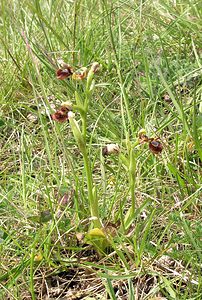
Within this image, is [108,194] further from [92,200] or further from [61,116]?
[61,116]

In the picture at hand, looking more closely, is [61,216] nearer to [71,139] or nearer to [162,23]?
[71,139]

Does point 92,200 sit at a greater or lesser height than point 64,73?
lesser

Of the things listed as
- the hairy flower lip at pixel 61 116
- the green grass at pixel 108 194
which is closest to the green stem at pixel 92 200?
the green grass at pixel 108 194

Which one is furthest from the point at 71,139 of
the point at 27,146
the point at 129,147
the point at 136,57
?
the point at 129,147

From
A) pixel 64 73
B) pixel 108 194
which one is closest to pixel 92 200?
pixel 108 194

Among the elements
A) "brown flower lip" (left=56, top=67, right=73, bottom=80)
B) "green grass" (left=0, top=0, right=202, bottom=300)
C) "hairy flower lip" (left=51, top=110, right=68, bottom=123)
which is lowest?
"green grass" (left=0, top=0, right=202, bottom=300)

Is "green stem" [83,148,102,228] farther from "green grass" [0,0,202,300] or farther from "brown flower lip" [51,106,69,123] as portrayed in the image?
"brown flower lip" [51,106,69,123]

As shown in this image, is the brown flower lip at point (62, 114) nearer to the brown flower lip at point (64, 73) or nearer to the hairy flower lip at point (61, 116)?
the hairy flower lip at point (61, 116)

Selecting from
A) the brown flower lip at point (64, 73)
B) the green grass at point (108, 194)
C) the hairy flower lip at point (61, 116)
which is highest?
the brown flower lip at point (64, 73)

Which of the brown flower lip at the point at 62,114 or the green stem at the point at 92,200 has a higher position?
the brown flower lip at the point at 62,114

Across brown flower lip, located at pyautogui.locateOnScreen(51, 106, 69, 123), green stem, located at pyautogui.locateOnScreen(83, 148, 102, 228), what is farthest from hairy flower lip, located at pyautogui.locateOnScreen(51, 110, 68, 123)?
green stem, located at pyautogui.locateOnScreen(83, 148, 102, 228)

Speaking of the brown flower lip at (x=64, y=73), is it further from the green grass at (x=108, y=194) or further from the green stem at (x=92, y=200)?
the green stem at (x=92, y=200)
